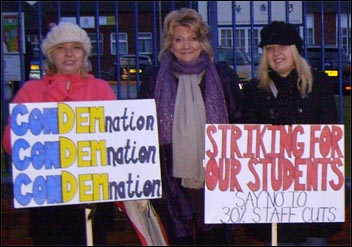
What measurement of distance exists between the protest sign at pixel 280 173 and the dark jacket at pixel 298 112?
0.12 meters

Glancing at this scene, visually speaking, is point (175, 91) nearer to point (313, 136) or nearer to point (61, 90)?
point (61, 90)

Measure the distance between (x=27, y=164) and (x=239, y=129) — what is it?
1.05 meters

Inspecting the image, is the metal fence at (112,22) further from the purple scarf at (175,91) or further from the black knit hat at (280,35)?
the black knit hat at (280,35)

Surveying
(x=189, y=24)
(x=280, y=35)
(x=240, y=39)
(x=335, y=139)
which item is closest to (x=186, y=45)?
(x=189, y=24)

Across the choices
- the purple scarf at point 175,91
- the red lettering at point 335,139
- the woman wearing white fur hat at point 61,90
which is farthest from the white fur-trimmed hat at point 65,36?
the red lettering at point 335,139

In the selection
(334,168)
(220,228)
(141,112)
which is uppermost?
(141,112)

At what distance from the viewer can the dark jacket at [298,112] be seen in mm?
4293

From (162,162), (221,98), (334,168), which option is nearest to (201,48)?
(221,98)

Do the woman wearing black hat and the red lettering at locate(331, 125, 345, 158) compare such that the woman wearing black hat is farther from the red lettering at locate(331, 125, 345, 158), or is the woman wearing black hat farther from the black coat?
the red lettering at locate(331, 125, 345, 158)

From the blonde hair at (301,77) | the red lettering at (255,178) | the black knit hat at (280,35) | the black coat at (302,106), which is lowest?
the red lettering at (255,178)

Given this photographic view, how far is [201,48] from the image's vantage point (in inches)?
175

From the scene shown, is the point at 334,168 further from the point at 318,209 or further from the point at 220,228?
the point at 220,228

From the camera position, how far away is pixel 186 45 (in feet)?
14.5

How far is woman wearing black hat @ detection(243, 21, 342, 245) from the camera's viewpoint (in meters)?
4.29
